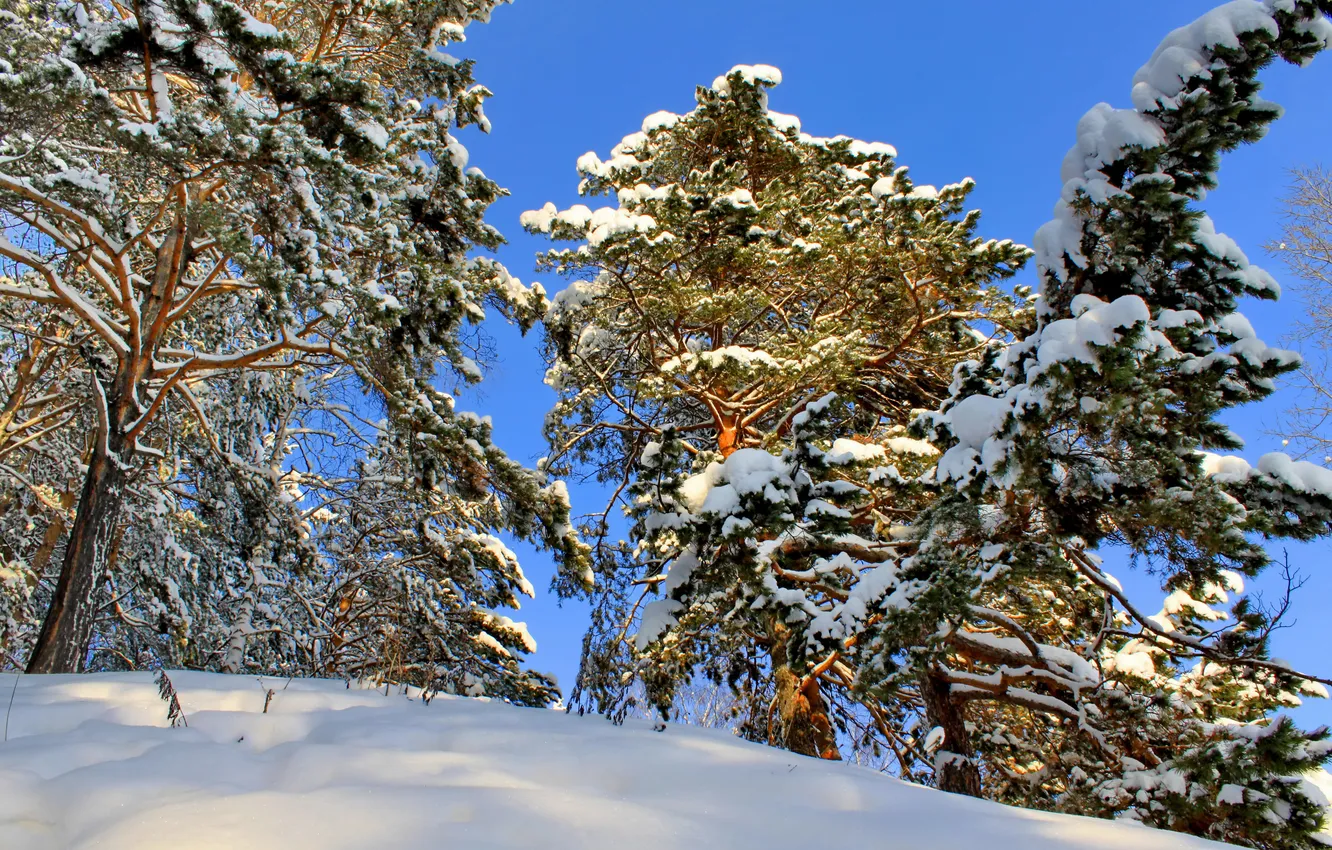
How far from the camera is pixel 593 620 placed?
778 centimetres

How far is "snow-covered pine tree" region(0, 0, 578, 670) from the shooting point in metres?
5.83

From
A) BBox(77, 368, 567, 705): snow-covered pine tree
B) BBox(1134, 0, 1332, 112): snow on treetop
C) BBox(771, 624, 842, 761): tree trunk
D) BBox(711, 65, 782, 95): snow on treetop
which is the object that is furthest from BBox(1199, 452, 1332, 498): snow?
BBox(711, 65, 782, 95): snow on treetop

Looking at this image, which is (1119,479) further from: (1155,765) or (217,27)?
(217,27)

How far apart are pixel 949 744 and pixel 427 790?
5244mm

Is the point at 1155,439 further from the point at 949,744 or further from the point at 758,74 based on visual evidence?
the point at 758,74

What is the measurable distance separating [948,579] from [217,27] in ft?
22.7

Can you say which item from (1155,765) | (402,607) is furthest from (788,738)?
(402,607)

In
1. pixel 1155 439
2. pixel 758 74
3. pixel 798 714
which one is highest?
pixel 758 74

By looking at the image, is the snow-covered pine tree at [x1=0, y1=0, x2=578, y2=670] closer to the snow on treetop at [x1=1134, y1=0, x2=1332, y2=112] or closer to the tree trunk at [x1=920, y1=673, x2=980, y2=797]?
the tree trunk at [x1=920, y1=673, x2=980, y2=797]

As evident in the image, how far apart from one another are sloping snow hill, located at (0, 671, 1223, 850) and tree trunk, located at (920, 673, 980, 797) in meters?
3.11

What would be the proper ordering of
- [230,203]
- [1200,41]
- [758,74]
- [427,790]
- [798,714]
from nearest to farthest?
[427,790] < [1200,41] < [798,714] < [230,203] < [758,74]

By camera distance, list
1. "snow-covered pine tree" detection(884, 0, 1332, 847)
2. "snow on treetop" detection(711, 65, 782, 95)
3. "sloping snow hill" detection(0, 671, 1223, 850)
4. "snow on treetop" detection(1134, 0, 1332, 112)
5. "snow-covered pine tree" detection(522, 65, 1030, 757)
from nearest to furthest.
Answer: "sloping snow hill" detection(0, 671, 1223, 850) → "snow-covered pine tree" detection(884, 0, 1332, 847) → "snow on treetop" detection(1134, 0, 1332, 112) → "snow-covered pine tree" detection(522, 65, 1030, 757) → "snow on treetop" detection(711, 65, 782, 95)

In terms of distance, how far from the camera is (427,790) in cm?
233

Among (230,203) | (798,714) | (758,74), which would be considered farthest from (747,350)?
(230,203)
